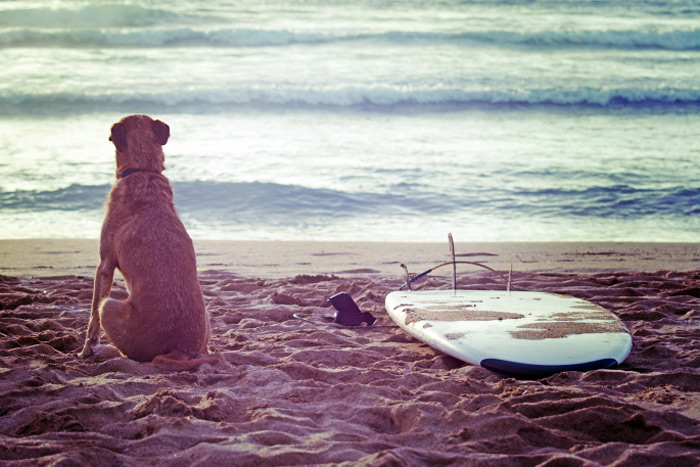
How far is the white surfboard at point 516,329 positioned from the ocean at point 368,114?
3811 millimetres

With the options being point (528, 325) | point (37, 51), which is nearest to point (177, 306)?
point (528, 325)

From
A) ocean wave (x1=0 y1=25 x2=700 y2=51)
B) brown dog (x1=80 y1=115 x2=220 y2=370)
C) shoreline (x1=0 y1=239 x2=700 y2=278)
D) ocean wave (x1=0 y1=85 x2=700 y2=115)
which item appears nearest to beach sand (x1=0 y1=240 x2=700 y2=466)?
brown dog (x1=80 y1=115 x2=220 y2=370)

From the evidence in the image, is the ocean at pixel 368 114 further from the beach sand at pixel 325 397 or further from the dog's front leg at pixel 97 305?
the dog's front leg at pixel 97 305

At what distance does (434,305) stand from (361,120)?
13934mm

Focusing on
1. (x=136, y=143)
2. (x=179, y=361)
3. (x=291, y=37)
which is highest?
(x=291, y=37)

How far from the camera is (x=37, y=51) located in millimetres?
24516

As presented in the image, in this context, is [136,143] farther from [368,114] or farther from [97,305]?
[368,114]

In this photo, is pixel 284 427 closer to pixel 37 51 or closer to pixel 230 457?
pixel 230 457

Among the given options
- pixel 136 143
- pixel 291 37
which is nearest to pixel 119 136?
pixel 136 143

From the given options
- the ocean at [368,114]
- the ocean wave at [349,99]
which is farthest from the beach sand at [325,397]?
the ocean wave at [349,99]

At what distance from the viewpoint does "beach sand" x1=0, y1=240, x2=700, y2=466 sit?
8.56 feet

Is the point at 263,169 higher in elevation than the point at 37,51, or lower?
lower

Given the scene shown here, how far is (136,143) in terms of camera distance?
4.05 metres

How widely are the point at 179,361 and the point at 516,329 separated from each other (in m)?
2.11
